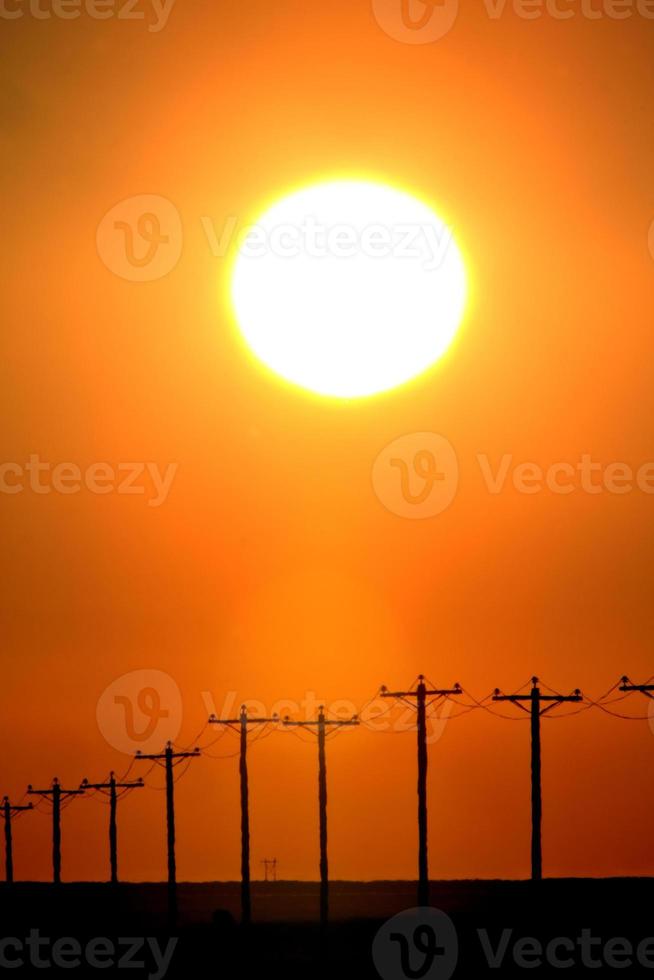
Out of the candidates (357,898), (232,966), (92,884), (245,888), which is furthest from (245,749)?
(92,884)

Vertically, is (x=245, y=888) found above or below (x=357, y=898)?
above

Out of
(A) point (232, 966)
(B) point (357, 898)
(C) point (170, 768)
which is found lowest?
(B) point (357, 898)

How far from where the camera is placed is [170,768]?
246 ft

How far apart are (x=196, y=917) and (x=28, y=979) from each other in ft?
229

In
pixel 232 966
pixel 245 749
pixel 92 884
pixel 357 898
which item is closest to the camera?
pixel 232 966

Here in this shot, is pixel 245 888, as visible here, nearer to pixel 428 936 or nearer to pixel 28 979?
pixel 428 936

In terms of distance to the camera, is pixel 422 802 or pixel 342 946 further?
pixel 342 946

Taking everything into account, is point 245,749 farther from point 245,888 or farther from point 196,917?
point 196,917

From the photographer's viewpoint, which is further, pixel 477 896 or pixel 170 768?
pixel 477 896

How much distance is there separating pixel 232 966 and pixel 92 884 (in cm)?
13986

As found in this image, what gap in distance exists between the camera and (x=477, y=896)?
525 feet

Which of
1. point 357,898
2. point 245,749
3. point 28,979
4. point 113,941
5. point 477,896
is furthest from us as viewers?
point 357,898

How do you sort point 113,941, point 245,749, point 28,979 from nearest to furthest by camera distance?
point 28,979 → point 113,941 → point 245,749

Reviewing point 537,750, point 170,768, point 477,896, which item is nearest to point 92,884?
point 477,896
